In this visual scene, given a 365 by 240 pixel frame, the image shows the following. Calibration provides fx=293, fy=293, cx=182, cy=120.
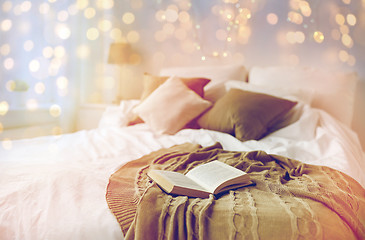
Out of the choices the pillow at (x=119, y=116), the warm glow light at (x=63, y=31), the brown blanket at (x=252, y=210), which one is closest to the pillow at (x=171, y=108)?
the pillow at (x=119, y=116)

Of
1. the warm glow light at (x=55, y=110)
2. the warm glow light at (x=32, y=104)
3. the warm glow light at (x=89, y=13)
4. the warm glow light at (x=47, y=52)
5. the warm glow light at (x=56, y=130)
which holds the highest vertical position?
the warm glow light at (x=89, y=13)

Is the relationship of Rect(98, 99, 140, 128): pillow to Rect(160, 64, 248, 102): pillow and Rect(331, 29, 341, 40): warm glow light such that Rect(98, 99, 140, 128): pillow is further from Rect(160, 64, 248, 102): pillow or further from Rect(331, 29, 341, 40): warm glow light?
Rect(331, 29, 341, 40): warm glow light

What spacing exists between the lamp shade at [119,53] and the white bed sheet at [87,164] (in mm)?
1195

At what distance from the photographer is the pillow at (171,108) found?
1977 mm

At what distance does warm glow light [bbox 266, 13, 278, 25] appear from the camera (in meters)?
2.47

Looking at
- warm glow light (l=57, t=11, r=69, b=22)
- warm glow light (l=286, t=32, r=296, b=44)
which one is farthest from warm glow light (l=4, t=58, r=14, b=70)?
warm glow light (l=286, t=32, r=296, b=44)

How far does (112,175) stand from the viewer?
3.45 feet

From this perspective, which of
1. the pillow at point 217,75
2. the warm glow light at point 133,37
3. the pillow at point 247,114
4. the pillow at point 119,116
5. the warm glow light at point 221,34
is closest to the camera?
the pillow at point 247,114

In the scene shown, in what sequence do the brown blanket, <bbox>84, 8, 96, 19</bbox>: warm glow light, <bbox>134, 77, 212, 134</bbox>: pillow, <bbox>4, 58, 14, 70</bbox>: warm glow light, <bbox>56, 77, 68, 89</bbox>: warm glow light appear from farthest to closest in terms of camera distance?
<bbox>84, 8, 96, 19</bbox>: warm glow light
<bbox>56, 77, 68, 89</bbox>: warm glow light
<bbox>4, 58, 14, 70</bbox>: warm glow light
<bbox>134, 77, 212, 134</bbox>: pillow
the brown blanket

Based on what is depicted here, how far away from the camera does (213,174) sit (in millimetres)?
949

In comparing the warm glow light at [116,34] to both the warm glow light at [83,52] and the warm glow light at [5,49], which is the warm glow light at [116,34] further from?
the warm glow light at [5,49]

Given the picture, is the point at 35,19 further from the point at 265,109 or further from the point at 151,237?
the point at 151,237

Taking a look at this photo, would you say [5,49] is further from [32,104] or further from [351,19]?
[351,19]

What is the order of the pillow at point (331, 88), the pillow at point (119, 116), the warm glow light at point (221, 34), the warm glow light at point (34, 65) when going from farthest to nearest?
the warm glow light at point (34, 65)
the warm glow light at point (221, 34)
the pillow at point (119, 116)
the pillow at point (331, 88)
